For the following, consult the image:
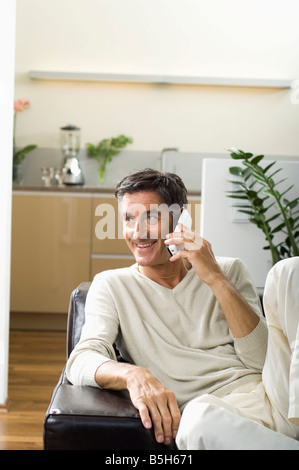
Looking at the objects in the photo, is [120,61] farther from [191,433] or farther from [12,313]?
[191,433]

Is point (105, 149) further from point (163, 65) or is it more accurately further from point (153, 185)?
point (153, 185)

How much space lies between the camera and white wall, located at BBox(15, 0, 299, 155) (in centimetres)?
498

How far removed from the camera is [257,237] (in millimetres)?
3086

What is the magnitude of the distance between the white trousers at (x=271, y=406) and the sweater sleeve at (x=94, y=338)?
0.29 metres

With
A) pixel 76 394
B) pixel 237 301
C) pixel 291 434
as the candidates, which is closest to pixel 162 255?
pixel 237 301

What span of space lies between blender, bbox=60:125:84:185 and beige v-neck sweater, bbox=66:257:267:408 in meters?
3.01

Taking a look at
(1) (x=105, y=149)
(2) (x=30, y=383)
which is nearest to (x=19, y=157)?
(1) (x=105, y=149)

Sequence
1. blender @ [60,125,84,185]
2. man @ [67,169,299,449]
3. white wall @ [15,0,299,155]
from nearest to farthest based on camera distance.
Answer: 1. man @ [67,169,299,449]
2. blender @ [60,125,84,185]
3. white wall @ [15,0,299,155]

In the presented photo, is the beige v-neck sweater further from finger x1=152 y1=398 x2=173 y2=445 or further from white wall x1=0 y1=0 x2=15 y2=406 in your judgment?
white wall x1=0 y1=0 x2=15 y2=406

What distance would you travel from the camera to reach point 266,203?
311 cm

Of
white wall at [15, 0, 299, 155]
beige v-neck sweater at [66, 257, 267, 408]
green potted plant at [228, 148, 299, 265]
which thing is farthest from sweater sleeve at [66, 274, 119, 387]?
white wall at [15, 0, 299, 155]

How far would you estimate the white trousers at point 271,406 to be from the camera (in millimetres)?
1336

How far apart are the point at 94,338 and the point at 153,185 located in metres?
0.46
